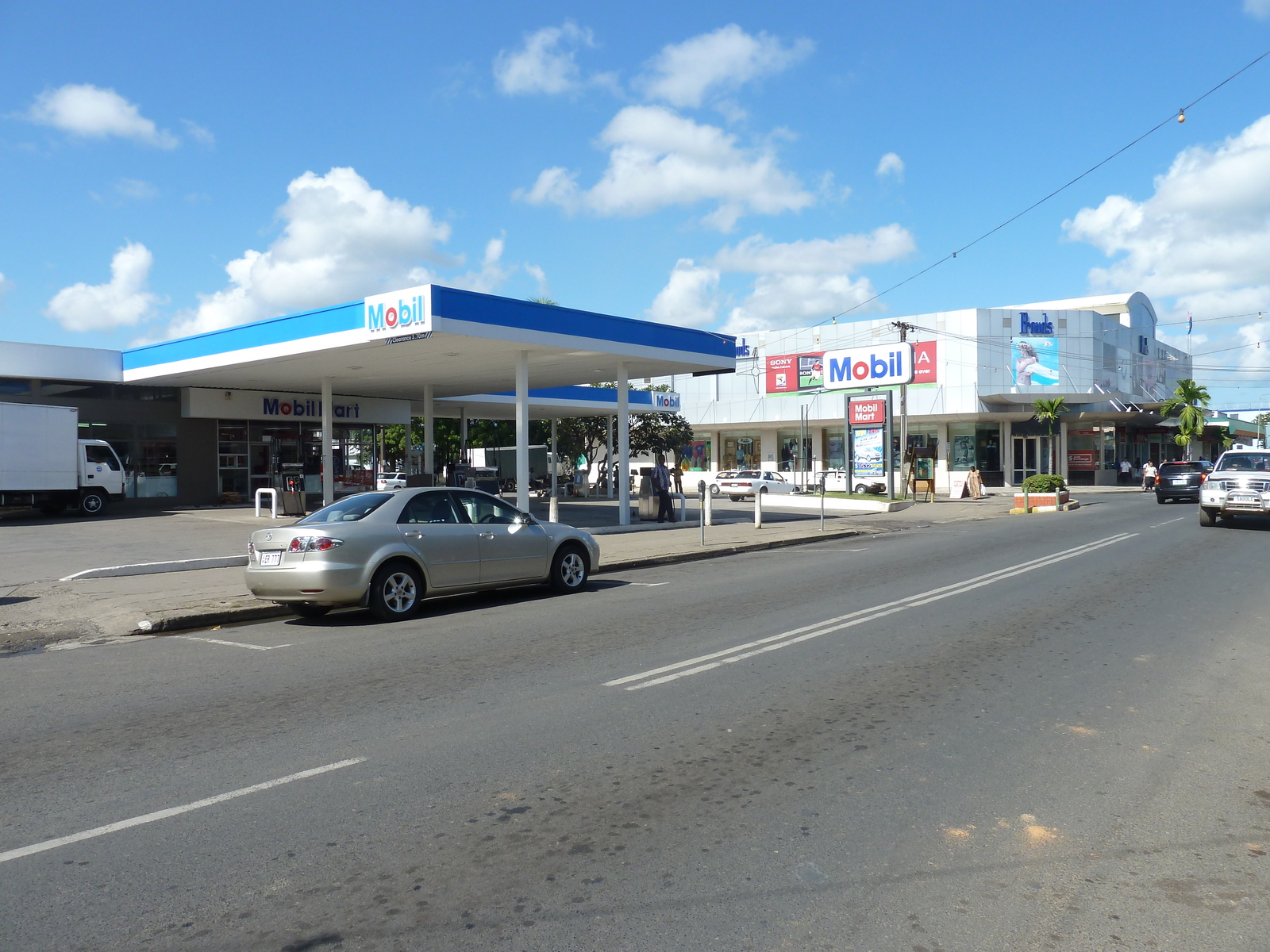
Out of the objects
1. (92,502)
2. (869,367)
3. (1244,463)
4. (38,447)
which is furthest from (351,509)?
(869,367)

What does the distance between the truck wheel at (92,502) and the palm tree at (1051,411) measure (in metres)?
43.5

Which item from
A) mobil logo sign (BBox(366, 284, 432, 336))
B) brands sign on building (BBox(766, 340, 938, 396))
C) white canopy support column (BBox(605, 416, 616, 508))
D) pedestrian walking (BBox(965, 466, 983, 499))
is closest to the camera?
mobil logo sign (BBox(366, 284, 432, 336))

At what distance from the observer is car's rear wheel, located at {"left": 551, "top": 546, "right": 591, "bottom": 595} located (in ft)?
41.8

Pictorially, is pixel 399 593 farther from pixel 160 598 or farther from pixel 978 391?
pixel 978 391

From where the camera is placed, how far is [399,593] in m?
10.7

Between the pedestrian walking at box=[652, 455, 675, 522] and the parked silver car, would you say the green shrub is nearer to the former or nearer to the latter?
the parked silver car

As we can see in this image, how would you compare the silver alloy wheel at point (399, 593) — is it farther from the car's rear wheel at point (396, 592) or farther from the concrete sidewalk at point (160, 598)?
the concrete sidewalk at point (160, 598)

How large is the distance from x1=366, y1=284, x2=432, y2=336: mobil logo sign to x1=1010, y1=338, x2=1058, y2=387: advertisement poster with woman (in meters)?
41.5

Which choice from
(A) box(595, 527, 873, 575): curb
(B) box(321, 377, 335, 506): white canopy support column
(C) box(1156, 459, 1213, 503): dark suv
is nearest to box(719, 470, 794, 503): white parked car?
(C) box(1156, 459, 1213, 503): dark suv

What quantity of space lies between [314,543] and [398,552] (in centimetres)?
92

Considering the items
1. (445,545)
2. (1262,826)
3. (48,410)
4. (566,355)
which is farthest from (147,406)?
(1262,826)

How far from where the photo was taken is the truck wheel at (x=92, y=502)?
26.5 metres

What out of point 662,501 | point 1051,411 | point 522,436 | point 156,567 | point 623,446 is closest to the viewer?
point 156,567

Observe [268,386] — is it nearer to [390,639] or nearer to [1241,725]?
[390,639]
